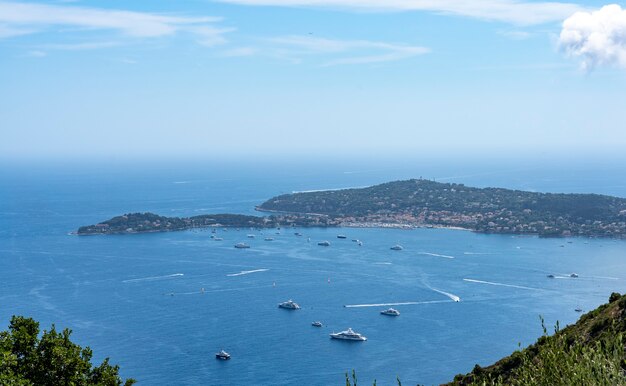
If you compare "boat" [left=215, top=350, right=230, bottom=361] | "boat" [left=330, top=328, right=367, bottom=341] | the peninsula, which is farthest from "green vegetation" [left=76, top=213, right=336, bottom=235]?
"boat" [left=215, top=350, right=230, bottom=361]

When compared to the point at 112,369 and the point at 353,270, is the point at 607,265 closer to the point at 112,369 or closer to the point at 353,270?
the point at 353,270

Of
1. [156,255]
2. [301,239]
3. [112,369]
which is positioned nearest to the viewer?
[112,369]

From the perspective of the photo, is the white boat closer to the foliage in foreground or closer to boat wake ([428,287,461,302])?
boat wake ([428,287,461,302])

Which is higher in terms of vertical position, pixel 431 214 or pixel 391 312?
pixel 431 214

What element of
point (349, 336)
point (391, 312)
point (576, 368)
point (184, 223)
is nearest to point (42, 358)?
point (576, 368)

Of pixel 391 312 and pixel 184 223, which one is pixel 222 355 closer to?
pixel 391 312

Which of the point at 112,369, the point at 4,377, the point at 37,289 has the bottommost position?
the point at 37,289

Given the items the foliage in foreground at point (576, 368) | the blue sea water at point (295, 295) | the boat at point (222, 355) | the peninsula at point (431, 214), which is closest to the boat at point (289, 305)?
the blue sea water at point (295, 295)

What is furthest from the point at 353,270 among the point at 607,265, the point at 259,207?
the point at 259,207
